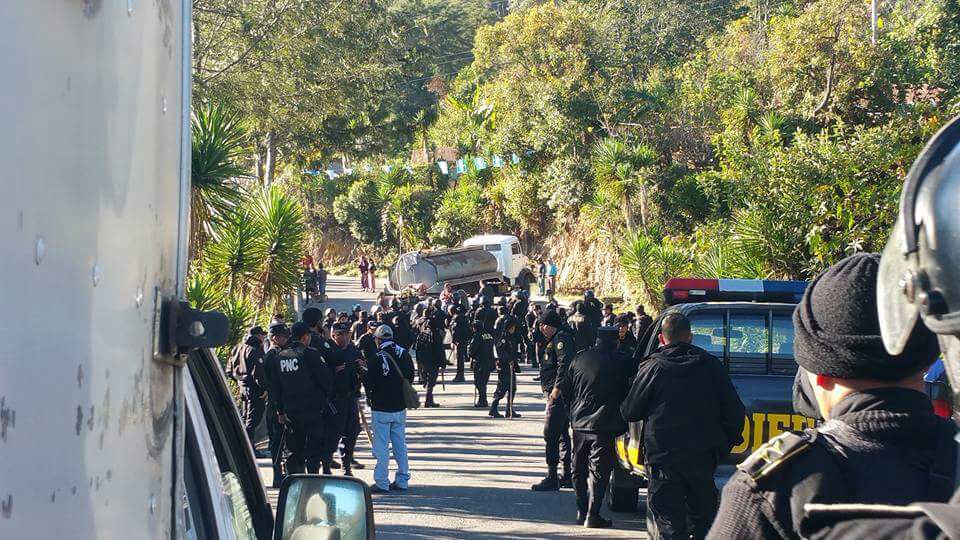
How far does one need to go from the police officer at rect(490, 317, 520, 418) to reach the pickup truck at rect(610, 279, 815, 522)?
591cm

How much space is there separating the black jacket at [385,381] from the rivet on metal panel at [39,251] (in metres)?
9.06

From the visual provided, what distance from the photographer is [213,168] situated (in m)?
12.6

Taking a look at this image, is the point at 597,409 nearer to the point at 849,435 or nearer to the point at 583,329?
the point at 583,329

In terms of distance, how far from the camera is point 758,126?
24.5 meters

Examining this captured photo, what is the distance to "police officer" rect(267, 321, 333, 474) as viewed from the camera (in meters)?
9.52

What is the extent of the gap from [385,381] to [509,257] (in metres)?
28.1

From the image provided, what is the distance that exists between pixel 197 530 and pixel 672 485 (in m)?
4.64

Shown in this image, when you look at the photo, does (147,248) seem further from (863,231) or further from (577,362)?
(863,231)

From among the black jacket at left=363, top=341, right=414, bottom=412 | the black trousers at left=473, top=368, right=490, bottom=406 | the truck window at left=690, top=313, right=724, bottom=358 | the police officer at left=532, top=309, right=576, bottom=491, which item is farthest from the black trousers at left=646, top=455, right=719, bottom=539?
the black trousers at left=473, top=368, right=490, bottom=406

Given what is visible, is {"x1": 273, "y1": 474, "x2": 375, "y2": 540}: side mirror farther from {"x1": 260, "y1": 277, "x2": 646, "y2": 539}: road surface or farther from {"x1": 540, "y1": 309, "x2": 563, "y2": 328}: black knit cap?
{"x1": 540, "y1": 309, "x2": 563, "y2": 328}: black knit cap

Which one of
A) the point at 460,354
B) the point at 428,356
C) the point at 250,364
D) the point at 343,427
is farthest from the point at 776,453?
the point at 460,354

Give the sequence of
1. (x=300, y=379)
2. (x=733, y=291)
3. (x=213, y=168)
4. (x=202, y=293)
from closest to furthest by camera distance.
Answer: (x=733, y=291) → (x=300, y=379) → (x=202, y=293) → (x=213, y=168)

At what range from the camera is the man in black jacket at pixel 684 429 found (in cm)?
654

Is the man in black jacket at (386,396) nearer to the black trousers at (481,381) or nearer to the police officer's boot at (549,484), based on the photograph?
the police officer's boot at (549,484)
